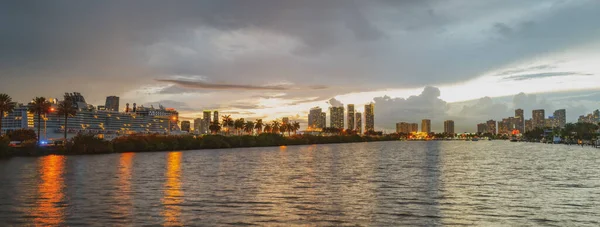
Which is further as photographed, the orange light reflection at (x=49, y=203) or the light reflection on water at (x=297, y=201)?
the light reflection on water at (x=297, y=201)

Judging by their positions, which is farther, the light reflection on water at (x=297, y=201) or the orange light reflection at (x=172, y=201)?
the light reflection on water at (x=297, y=201)

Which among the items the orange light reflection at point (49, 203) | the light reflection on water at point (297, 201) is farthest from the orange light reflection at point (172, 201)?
the orange light reflection at point (49, 203)

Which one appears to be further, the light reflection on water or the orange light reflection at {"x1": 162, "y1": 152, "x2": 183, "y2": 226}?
the light reflection on water

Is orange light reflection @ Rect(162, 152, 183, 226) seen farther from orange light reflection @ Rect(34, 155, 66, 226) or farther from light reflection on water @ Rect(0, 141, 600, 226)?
orange light reflection @ Rect(34, 155, 66, 226)

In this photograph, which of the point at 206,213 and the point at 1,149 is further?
the point at 1,149

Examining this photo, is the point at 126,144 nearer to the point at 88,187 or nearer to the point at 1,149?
the point at 1,149

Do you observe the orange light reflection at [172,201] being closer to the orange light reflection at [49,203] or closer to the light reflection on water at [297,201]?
the light reflection on water at [297,201]

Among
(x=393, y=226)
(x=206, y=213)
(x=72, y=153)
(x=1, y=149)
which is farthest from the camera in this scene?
(x=72, y=153)

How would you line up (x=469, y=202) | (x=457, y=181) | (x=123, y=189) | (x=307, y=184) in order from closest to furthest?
(x=469, y=202)
(x=123, y=189)
(x=307, y=184)
(x=457, y=181)

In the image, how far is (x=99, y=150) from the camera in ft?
470

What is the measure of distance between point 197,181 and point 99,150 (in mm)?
98413

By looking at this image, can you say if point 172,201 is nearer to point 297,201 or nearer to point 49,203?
point 49,203

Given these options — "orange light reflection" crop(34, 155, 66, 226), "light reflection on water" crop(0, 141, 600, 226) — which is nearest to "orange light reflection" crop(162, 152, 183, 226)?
"light reflection on water" crop(0, 141, 600, 226)

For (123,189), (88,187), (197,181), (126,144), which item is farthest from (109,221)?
(126,144)
